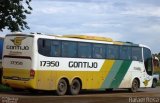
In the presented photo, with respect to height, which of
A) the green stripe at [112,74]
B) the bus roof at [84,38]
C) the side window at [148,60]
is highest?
the bus roof at [84,38]

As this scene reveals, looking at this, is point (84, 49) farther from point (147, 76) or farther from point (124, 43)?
point (147, 76)

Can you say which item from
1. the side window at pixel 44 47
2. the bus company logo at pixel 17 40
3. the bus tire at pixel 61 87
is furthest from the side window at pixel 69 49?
the bus company logo at pixel 17 40

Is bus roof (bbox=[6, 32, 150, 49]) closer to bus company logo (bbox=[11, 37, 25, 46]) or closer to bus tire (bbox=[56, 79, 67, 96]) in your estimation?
bus company logo (bbox=[11, 37, 25, 46])

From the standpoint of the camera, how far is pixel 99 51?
29500mm

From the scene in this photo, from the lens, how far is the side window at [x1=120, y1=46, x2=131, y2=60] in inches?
1233

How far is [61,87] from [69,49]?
203 cm

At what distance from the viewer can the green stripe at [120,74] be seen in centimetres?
3119

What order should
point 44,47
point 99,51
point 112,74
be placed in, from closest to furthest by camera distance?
point 44,47
point 99,51
point 112,74

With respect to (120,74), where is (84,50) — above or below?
above

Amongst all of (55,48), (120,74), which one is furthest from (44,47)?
(120,74)

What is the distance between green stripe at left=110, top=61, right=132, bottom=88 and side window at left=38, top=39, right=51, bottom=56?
6520 millimetres

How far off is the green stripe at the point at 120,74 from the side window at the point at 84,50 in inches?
126

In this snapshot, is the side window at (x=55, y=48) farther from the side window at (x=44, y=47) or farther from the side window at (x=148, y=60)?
the side window at (x=148, y=60)

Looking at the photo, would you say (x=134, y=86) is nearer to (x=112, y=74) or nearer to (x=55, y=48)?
(x=112, y=74)
